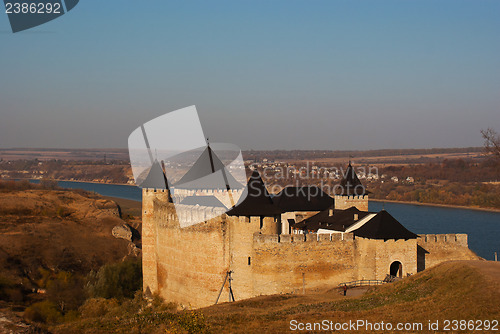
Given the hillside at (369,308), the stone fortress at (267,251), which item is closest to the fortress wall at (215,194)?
the stone fortress at (267,251)

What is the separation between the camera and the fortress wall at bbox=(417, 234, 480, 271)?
60.0 ft

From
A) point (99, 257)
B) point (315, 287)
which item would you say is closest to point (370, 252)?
point (315, 287)

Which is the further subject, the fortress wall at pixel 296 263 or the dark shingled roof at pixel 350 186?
the dark shingled roof at pixel 350 186

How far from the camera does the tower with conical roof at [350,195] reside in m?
24.0

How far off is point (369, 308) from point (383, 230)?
16.9 ft

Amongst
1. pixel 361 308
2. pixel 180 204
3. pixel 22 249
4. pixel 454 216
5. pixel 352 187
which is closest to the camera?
pixel 361 308

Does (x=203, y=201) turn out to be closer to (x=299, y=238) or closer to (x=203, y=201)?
(x=203, y=201)

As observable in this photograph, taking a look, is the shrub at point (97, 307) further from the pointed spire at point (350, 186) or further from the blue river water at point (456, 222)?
the blue river water at point (456, 222)

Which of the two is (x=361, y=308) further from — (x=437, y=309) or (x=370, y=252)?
(x=370, y=252)

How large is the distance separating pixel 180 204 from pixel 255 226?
3.74m

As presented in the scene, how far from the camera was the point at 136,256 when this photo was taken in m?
31.0

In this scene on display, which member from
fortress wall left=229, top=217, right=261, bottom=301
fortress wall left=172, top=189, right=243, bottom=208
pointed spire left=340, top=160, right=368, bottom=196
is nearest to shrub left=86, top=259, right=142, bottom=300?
fortress wall left=172, top=189, right=243, bottom=208

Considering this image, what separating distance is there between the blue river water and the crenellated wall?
15866mm

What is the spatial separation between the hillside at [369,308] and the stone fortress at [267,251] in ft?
3.92
